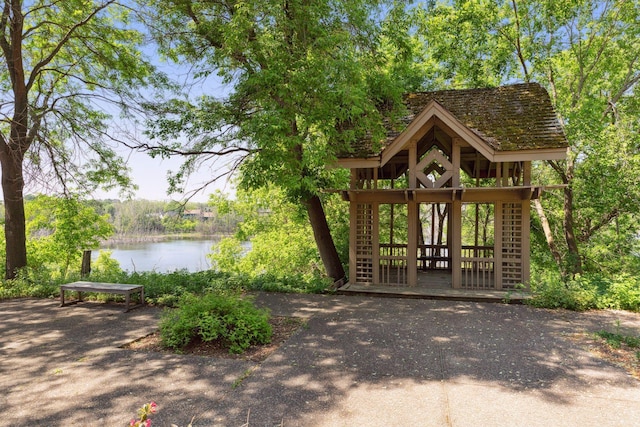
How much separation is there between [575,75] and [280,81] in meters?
13.2

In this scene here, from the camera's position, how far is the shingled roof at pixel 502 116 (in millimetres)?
8805

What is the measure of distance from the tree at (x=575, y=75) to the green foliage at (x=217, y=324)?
11.4 meters

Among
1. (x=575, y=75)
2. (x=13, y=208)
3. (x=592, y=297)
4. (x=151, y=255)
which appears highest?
(x=575, y=75)

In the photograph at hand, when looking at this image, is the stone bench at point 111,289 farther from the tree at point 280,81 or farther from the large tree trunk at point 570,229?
the large tree trunk at point 570,229

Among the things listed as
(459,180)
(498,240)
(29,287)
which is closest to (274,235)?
(29,287)

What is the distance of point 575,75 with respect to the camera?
589 inches

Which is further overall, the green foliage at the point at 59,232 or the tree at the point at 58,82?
the green foliage at the point at 59,232

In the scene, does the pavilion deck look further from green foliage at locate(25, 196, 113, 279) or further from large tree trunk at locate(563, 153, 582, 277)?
green foliage at locate(25, 196, 113, 279)

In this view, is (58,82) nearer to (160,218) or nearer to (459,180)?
(160,218)

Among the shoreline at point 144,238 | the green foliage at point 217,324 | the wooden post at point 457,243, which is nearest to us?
the green foliage at point 217,324

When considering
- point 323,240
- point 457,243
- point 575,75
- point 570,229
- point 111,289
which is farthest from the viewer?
point 575,75

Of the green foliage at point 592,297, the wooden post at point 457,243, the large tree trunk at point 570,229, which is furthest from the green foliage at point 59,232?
the large tree trunk at point 570,229

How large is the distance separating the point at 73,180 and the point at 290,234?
9336mm

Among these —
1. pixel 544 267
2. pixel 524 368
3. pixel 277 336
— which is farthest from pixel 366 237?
pixel 544 267
